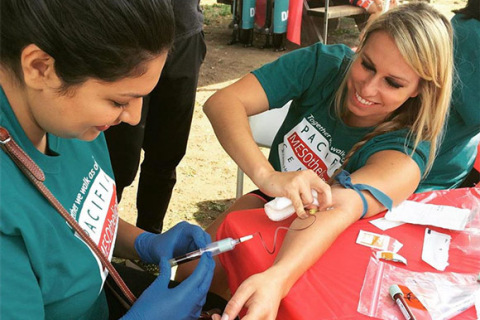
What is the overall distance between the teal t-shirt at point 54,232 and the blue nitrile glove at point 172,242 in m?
0.15

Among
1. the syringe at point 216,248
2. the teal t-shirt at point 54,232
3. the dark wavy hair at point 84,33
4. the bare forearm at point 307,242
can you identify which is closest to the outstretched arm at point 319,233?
the bare forearm at point 307,242

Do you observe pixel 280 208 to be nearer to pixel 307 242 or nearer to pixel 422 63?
→ pixel 307 242

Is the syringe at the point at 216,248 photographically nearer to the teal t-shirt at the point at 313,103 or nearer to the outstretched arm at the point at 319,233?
the outstretched arm at the point at 319,233

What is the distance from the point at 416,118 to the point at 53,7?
110 centimetres

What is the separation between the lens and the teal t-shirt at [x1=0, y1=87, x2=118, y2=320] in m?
0.78

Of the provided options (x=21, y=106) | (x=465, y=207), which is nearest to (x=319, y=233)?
(x=465, y=207)

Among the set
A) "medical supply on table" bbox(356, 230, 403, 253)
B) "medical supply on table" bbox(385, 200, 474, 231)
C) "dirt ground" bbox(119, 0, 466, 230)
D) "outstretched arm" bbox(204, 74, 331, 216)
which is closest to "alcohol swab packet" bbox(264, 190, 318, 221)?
"outstretched arm" bbox(204, 74, 331, 216)

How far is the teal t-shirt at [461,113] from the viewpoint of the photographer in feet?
5.30

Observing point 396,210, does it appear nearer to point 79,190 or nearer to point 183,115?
point 79,190

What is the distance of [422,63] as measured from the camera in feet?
4.45

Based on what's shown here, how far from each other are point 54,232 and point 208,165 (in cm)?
254

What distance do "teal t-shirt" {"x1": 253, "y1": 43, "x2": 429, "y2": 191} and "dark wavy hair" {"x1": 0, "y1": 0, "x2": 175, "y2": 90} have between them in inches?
31.6

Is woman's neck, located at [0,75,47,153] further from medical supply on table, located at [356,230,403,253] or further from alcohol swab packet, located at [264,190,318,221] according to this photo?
medical supply on table, located at [356,230,403,253]

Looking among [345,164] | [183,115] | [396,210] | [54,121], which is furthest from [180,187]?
[54,121]
